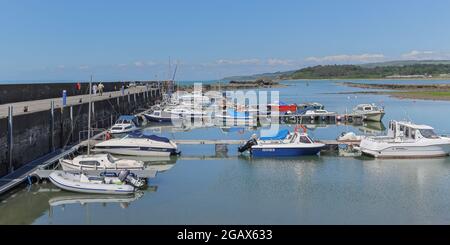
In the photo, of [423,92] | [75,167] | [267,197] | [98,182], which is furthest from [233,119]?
[423,92]

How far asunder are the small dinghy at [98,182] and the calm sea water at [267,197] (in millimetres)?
309

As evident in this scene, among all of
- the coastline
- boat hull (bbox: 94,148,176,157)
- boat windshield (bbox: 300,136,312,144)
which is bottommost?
boat hull (bbox: 94,148,176,157)

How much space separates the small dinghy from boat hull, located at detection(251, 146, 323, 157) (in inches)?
374

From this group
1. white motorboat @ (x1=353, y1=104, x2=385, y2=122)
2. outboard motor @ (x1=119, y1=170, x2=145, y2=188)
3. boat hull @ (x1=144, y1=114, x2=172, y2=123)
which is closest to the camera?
outboard motor @ (x1=119, y1=170, x2=145, y2=188)

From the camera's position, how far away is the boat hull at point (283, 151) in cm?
2938

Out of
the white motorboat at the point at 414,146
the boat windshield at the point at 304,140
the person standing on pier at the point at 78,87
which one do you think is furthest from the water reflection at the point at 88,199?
the person standing on pier at the point at 78,87

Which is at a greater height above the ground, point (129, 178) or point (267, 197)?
A: point (129, 178)

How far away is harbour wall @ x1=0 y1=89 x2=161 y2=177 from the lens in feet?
71.6

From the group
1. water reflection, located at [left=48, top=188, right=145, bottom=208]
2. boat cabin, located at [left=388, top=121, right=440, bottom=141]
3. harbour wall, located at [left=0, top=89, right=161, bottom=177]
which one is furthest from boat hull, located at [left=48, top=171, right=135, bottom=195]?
boat cabin, located at [left=388, top=121, right=440, bottom=141]

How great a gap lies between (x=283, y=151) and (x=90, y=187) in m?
12.6

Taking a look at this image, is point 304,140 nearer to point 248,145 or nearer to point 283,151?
point 283,151

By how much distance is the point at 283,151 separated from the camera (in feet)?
96.4

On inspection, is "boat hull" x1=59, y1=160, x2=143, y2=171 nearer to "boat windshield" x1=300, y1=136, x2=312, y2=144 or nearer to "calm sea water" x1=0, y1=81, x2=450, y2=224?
"calm sea water" x1=0, y1=81, x2=450, y2=224
